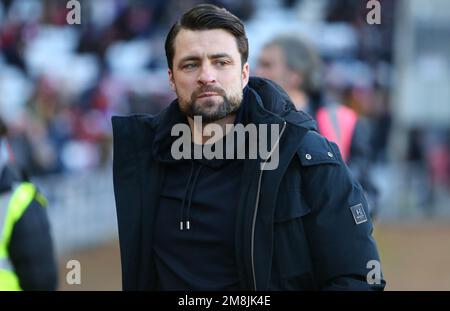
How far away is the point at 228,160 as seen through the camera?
10.7 ft

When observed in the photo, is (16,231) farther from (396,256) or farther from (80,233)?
(396,256)

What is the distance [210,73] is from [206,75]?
15mm

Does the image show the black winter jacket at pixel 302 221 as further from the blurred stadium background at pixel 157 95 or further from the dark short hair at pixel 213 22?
the blurred stadium background at pixel 157 95

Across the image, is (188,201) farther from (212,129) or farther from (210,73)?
(210,73)

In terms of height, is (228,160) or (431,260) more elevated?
(228,160)

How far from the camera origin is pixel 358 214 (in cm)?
314

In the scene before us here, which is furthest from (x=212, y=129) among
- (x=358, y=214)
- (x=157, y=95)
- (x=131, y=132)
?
(x=157, y=95)

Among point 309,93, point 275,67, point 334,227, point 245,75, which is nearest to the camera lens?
point 334,227

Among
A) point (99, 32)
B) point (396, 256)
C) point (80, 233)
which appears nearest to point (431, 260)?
point (396, 256)

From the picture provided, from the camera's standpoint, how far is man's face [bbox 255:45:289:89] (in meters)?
5.51

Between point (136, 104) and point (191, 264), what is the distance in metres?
10.6

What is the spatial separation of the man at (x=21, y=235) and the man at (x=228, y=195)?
96 cm

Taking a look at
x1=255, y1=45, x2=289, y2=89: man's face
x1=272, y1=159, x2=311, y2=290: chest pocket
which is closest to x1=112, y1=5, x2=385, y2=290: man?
x1=272, y1=159, x2=311, y2=290: chest pocket

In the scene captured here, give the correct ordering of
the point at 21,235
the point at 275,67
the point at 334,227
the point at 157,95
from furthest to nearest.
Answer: the point at 157,95 < the point at 275,67 < the point at 21,235 < the point at 334,227
